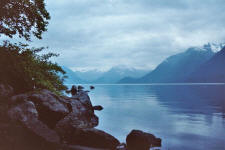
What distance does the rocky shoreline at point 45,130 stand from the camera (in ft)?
41.5

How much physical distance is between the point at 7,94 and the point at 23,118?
3.80m

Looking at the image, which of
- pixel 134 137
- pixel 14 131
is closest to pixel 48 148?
pixel 14 131

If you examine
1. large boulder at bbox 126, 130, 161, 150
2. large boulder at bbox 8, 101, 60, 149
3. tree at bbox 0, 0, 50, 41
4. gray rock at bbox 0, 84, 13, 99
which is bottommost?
large boulder at bbox 126, 130, 161, 150

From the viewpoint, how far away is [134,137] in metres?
15.6

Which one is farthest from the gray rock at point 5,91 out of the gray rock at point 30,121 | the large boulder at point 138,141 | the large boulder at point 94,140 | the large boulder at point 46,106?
the large boulder at point 138,141

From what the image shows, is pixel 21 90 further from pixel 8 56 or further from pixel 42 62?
pixel 42 62

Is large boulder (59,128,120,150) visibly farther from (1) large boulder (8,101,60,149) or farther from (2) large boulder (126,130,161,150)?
(1) large boulder (8,101,60,149)

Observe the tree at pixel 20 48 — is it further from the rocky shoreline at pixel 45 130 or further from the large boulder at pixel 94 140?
the large boulder at pixel 94 140

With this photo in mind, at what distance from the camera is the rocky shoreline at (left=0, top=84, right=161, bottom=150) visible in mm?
12656

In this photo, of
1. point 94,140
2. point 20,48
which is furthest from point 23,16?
point 94,140

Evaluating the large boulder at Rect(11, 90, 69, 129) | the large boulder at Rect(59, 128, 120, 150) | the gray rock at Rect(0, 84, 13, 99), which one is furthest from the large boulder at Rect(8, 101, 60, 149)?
the large boulder at Rect(59, 128, 120, 150)

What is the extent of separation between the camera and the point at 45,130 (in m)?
13.4

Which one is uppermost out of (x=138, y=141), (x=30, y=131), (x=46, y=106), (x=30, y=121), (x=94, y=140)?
(x=46, y=106)

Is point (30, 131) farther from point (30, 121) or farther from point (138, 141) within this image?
point (138, 141)
